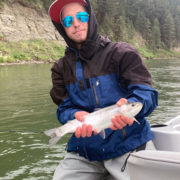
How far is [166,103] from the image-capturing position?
25.5ft

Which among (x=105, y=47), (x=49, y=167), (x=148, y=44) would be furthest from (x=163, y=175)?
(x=148, y=44)

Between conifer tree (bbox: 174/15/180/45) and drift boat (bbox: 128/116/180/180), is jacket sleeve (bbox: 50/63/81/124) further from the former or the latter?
conifer tree (bbox: 174/15/180/45)

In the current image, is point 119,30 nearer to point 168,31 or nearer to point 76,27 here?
point 168,31

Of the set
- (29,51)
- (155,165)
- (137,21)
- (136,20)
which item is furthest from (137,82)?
(136,20)

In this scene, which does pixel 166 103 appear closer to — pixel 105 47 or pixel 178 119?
pixel 178 119

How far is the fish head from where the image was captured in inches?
76.1

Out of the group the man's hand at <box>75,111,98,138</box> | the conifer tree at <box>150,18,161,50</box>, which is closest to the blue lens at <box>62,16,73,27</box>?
the man's hand at <box>75,111,98,138</box>

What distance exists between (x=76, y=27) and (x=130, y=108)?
1261mm

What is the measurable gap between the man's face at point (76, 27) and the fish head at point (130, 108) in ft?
3.59

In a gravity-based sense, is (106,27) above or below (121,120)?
above

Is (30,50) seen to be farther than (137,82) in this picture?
Yes

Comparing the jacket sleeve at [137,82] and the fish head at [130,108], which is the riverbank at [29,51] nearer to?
the jacket sleeve at [137,82]

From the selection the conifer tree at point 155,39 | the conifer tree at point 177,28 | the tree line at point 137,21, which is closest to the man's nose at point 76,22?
the tree line at point 137,21

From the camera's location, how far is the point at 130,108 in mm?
1939
